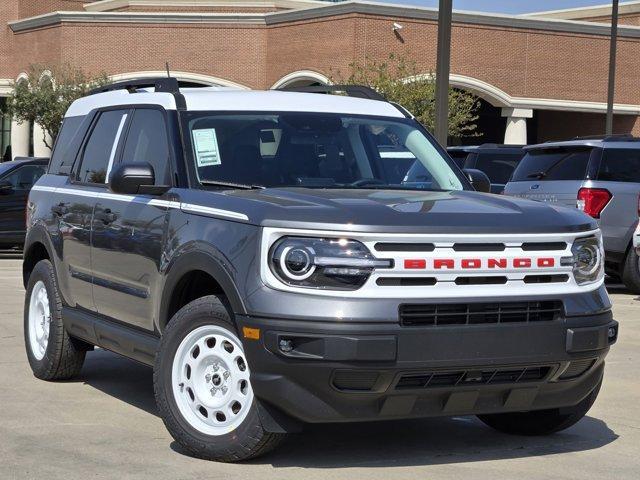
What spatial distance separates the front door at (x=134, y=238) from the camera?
687 cm

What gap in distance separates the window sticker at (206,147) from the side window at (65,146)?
5.96 ft

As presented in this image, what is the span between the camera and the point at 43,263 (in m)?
8.74

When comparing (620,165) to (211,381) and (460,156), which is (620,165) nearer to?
(460,156)

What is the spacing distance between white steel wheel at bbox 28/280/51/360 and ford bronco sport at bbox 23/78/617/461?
1146 millimetres

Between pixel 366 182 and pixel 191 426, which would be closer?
pixel 191 426

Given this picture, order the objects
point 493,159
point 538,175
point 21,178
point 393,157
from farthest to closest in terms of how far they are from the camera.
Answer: point 493,159 → point 21,178 → point 538,175 → point 393,157

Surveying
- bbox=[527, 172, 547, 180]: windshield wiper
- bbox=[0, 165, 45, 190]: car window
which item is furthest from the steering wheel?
bbox=[0, 165, 45, 190]: car window

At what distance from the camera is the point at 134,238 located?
7.07 m

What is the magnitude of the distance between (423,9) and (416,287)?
44.3m

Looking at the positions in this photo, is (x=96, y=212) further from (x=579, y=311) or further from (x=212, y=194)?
(x=579, y=311)

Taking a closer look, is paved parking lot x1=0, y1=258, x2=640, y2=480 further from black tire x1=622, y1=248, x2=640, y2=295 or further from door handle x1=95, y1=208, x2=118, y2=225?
black tire x1=622, y1=248, x2=640, y2=295

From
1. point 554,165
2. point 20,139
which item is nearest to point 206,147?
point 554,165

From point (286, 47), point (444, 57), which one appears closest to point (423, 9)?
point (286, 47)

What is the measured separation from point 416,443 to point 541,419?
2.31 feet
